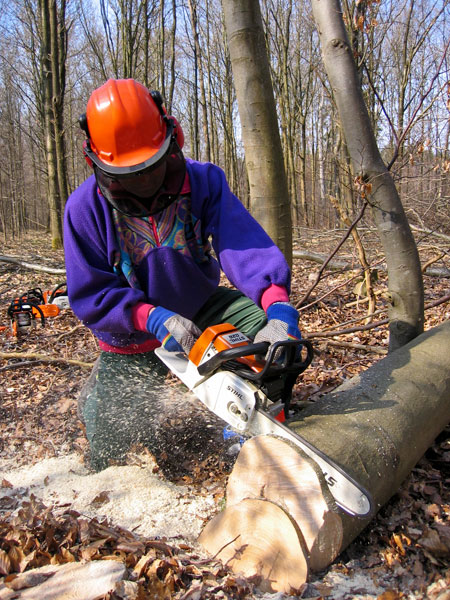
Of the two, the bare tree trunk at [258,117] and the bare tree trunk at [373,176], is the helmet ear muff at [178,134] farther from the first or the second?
the bare tree trunk at [258,117]

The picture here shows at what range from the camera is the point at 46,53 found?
9172mm

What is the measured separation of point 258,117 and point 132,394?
2285 mm

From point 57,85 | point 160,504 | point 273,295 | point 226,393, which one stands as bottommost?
point 160,504

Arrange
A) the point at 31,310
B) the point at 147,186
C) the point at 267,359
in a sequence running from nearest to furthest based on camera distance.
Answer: the point at 267,359
the point at 147,186
the point at 31,310

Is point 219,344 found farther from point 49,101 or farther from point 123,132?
point 49,101

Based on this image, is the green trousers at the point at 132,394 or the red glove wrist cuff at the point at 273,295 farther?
the green trousers at the point at 132,394

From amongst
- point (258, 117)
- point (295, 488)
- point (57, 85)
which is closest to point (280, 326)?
point (295, 488)

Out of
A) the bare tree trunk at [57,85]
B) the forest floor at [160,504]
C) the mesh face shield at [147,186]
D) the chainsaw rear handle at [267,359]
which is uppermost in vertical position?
the bare tree trunk at [57,85]

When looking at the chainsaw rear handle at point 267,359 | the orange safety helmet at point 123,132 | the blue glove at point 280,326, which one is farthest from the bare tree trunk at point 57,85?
the chainsaw rear handle at point 267,359

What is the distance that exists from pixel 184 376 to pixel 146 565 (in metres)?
0.77

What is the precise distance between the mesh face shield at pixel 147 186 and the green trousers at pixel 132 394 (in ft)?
2.48

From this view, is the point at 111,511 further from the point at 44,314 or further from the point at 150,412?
the point at 44,314

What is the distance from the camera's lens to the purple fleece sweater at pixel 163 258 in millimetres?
2328

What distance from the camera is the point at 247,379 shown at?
5.79 feet
